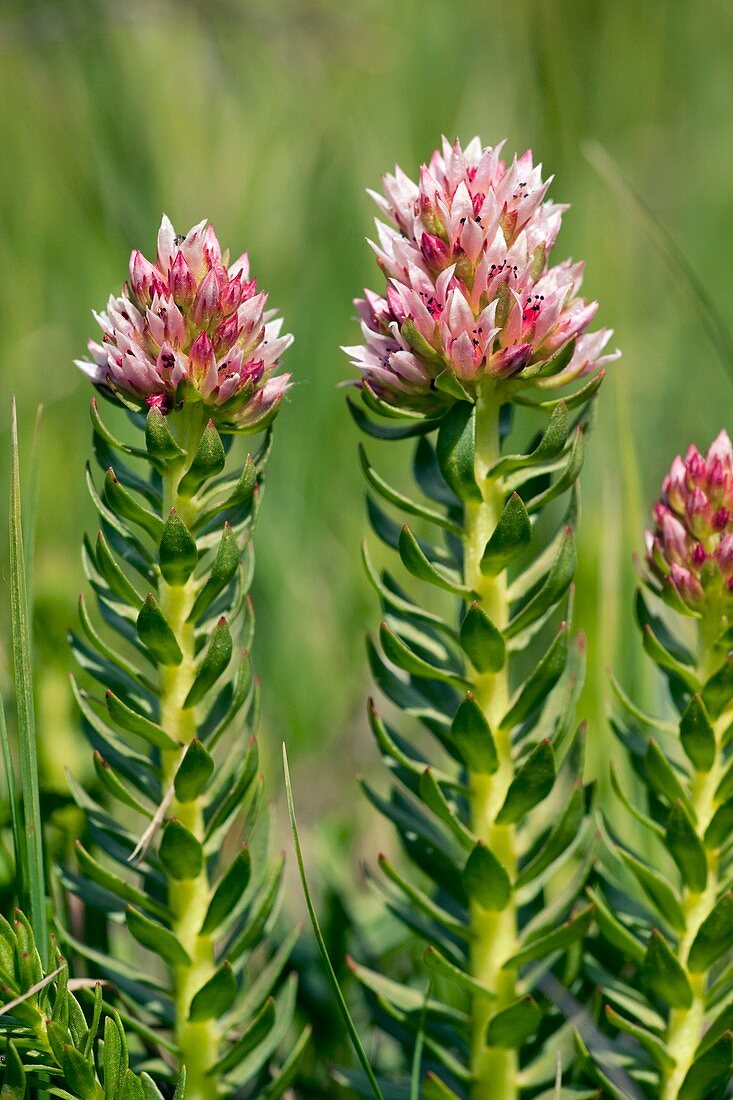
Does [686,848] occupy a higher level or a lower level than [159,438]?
lower

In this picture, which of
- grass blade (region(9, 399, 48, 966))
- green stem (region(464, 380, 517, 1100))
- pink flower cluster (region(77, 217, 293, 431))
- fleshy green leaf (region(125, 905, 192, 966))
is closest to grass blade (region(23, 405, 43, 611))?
grass blade (region(9, 399, 48, 966))

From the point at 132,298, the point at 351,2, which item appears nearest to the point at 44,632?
the point at 132,298

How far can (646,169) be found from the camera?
3.91 m

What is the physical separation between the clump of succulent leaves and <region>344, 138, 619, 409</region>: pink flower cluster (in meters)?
0.53

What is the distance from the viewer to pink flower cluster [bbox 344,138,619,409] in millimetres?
955

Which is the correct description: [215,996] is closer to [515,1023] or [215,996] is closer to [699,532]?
[515,1023]

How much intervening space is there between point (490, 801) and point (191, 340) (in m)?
0.48

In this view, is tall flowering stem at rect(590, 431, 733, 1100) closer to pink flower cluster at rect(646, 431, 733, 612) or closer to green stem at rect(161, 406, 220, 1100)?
Answer: pink flower cluster at rect(646, 431, 733, 612)

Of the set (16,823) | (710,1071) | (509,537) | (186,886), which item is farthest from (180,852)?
(710,1071)

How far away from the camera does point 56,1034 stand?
2.89ft

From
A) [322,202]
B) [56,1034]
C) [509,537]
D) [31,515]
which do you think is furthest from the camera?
[322,202]

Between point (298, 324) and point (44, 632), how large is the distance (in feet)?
3.99

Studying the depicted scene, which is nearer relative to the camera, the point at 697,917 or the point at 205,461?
the point at 205,461

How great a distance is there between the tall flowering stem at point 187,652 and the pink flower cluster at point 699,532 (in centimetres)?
37
